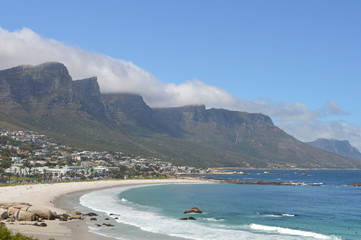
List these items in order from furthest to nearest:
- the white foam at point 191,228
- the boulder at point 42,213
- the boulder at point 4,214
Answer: the boulder at point 42,213 → the boulder at point 4,214 → the white foam at point 191,228

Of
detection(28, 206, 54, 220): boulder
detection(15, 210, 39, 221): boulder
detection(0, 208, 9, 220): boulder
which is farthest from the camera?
detection(28, 206, 54, 220): boulder

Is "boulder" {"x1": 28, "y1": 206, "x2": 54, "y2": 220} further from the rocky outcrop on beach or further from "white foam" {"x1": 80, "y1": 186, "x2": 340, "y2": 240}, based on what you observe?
"white foam" {"x1": 80, "y1": 186, "x2": 340, "y2": 240}

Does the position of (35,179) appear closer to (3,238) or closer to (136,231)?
(136,231)

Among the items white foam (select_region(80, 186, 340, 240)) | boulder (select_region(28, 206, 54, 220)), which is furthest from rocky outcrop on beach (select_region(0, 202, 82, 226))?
white foam (select_region(80, 186, 340, 240))

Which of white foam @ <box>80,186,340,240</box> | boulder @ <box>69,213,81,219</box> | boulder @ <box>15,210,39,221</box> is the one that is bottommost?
white foam @ <box>80,186,340,240</box>

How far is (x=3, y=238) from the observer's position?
2939 centimetres

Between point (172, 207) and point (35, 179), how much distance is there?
8458cm

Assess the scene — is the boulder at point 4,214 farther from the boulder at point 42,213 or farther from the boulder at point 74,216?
the boulder at point 74,216

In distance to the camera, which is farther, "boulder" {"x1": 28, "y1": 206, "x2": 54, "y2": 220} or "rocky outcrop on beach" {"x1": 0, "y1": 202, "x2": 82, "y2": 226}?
"boulder" {"x1": 28, "y1": 206, "x2": 54, "y2": 220}

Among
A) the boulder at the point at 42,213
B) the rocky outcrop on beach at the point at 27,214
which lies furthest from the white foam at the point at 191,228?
the boulder at the point at 42,213

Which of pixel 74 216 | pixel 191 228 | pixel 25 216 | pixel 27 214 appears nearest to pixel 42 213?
pixel 27 214

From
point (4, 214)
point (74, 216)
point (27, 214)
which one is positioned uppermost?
point (27, 214)

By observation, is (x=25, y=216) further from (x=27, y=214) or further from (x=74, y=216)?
(x=74, y=216)

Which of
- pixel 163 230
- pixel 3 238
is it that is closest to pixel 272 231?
pixel 163 230
